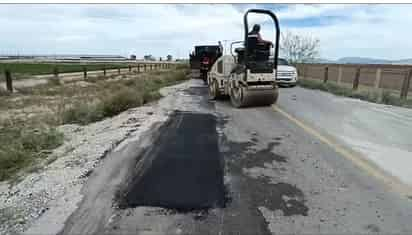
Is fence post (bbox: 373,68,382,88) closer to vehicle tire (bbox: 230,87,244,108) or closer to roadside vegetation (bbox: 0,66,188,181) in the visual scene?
vehicle tire (bbox: 230,87,244,108)

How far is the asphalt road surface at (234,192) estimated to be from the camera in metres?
2.67

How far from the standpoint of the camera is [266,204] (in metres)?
3.07

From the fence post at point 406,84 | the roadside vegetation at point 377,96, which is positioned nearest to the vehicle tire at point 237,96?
the roadside vegetation at point 377,96

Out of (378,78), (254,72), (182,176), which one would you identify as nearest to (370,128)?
(254,72)

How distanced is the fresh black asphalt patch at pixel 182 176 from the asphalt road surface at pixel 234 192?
1 centimetres

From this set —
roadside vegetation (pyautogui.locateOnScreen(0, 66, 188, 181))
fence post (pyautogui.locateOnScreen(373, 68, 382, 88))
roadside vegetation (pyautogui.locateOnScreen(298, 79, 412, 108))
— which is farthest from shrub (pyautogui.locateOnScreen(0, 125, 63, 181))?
fence post (pyautogui.locateOnScreen(373, 68, 382, 88))

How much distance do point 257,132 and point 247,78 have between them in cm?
295

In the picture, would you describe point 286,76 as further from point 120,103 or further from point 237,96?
point 120,103

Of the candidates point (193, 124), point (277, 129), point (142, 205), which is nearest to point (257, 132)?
point (277, 129)

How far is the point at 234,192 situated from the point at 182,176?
0.79 m

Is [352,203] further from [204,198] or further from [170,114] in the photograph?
[170,114]

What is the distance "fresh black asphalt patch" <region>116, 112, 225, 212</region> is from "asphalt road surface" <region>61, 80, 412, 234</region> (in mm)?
12

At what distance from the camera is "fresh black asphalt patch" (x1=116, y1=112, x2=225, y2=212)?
3119mm

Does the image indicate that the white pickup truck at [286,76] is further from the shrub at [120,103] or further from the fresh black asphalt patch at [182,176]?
the fresh black asphalt patch at [182,176]
